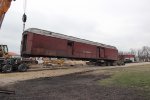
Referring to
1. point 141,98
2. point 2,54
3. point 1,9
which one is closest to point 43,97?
point 141,98

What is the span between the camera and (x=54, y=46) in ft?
107

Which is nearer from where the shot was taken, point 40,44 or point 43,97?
point 43,97

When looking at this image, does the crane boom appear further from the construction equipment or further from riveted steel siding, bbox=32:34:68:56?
the construction equipment

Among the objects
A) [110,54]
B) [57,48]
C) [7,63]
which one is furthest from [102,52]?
[7,63]

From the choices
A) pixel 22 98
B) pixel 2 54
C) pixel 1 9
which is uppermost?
pixel 1 9

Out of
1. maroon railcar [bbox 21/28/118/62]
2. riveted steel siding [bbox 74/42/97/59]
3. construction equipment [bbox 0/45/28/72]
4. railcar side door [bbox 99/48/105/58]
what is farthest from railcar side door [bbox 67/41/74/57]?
railcar side door [bbox 99/48/105/58]

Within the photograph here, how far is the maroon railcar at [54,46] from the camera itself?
29766 millimetres

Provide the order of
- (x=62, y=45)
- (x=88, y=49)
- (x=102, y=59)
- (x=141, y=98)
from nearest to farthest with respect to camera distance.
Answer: (x=141, y=98)
(x=62, y=45)
(x=88, y=49)
(x=102, y=59)

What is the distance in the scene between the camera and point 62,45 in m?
34.2

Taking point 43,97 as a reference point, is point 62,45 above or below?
above

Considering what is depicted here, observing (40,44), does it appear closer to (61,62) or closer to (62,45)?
(62,45)

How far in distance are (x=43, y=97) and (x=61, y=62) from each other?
37.4 meters

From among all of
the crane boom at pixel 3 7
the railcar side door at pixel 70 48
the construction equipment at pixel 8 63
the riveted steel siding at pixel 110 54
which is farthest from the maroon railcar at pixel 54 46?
the crane boom at pixel 3 7

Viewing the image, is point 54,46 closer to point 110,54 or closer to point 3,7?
point 3,7
